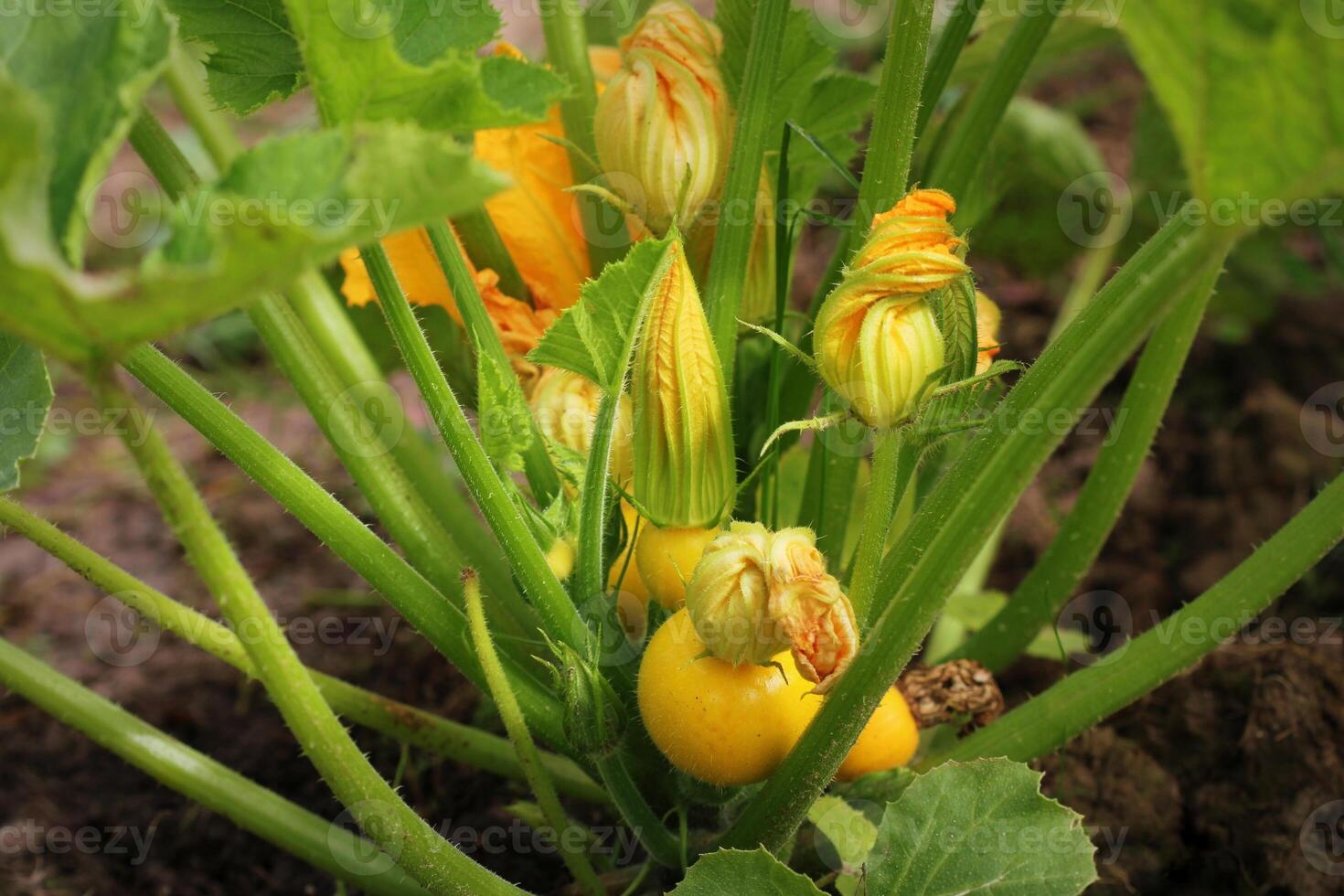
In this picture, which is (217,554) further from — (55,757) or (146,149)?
(55,757)

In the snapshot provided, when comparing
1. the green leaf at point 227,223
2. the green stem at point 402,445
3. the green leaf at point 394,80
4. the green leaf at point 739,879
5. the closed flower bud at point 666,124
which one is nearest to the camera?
the green leaf at point 227,223

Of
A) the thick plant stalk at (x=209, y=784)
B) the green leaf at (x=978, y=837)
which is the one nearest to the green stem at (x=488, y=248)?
the thick plant stalk at (x=209, y=784)

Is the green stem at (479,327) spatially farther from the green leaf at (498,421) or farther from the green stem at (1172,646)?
the green stem at (1172,646)

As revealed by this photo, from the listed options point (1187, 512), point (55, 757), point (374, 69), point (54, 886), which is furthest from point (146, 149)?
point (1187, 512)

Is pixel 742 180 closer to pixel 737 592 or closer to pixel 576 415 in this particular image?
pixel 576 415

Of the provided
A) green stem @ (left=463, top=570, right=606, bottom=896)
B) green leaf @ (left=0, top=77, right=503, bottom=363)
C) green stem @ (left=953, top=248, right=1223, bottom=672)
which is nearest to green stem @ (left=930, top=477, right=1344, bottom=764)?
green stem @ (left=953, top=248, right=1223, bottom=672)
